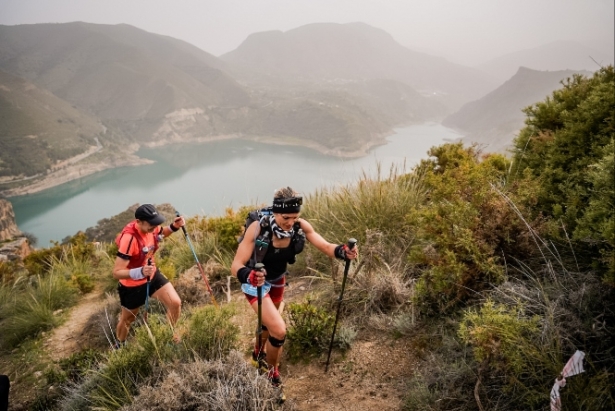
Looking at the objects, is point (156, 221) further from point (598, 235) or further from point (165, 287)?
point (598, 235)

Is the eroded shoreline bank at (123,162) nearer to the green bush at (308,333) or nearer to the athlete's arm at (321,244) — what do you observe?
the green bush at (308,333)

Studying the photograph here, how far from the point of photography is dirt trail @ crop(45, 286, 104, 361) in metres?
5.97

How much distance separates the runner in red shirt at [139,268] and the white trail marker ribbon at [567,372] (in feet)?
13.8

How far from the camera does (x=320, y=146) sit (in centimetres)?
14988

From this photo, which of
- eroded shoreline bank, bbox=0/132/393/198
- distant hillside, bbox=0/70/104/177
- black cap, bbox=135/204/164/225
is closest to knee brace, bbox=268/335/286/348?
black cap, bbox=135/204/164/225

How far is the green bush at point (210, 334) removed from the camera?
3586mm

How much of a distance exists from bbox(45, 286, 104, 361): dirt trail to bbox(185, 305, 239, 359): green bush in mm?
3741

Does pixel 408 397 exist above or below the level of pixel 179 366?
below

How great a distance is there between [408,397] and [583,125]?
324cm

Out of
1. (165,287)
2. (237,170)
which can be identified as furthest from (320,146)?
(165,287)

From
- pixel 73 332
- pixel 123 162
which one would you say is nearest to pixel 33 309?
pixel 73 332

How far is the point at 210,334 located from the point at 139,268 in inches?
60.1

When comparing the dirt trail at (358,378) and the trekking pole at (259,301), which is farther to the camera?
the dirt trail at (358,378)

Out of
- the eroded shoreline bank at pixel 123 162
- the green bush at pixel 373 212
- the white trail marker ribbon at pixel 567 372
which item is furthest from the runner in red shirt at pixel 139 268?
the eroded shoreline bank at pixel 123 162
